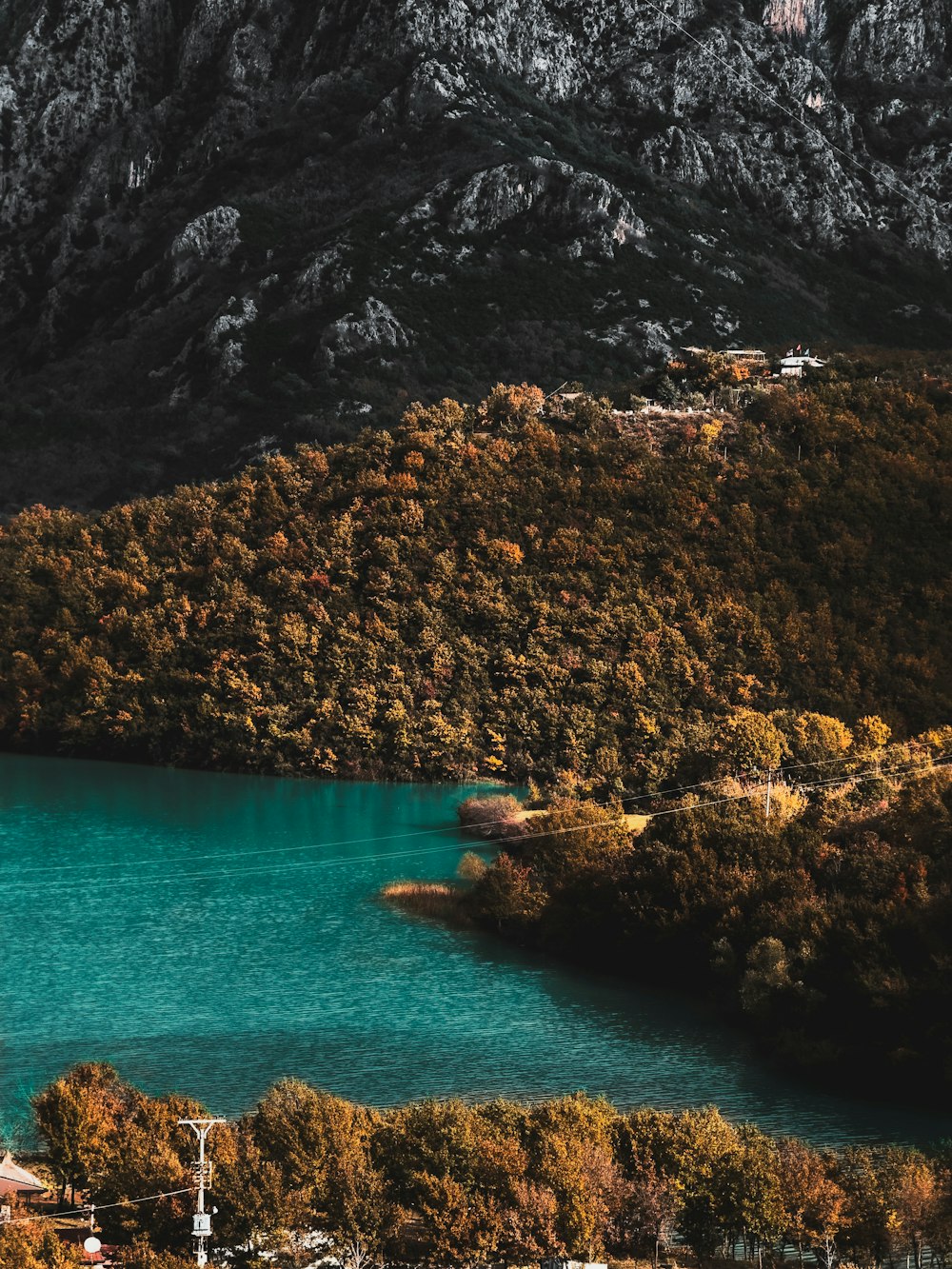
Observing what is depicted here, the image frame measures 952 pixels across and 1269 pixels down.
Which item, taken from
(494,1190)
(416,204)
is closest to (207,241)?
(416,204)

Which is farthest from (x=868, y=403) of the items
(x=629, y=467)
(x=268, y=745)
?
(x=268, y=745)

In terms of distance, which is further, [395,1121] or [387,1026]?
[387,1026]

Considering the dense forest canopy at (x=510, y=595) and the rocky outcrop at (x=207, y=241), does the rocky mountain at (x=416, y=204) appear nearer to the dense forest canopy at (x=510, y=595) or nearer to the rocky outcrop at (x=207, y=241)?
the rocky outcrop at (x=207, y=241)

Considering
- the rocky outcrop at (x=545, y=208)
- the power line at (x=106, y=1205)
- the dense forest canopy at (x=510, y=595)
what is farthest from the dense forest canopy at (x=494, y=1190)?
the rocky outcrop at (x=545, y=208)

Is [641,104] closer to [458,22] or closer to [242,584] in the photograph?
[458,22]

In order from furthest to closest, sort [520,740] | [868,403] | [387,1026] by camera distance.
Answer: [868,403]
[520,740]
[387,1026]

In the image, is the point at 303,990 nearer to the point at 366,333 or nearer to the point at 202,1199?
the point at 202,1199

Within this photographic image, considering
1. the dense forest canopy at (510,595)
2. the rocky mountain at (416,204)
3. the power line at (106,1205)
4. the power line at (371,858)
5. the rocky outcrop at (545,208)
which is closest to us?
the power line at (106,1205)
